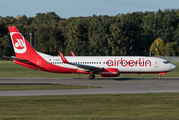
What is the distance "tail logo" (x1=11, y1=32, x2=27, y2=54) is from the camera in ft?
143

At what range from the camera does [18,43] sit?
144 ft

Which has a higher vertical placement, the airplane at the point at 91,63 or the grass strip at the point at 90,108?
the airplane at the point at 91,63

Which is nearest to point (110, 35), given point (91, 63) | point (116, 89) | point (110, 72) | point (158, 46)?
point (158, 46)

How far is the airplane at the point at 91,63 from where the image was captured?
42156 millimetres

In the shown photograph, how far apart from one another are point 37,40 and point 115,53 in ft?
138

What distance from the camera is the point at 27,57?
4378 centimetres

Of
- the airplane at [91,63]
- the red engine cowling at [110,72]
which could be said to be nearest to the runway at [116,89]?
the red engine cowling at [110,72]

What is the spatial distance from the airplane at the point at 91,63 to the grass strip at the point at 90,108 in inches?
745

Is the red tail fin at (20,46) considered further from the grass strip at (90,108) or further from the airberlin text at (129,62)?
the grass strip at (90,108)

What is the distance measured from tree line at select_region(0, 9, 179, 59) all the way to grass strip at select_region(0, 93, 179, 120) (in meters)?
84.7

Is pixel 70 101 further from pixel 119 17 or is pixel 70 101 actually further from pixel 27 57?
pixel 119 17

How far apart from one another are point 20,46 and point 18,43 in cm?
56

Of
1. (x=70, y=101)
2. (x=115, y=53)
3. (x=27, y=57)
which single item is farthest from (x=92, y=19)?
(x=70, y=101)

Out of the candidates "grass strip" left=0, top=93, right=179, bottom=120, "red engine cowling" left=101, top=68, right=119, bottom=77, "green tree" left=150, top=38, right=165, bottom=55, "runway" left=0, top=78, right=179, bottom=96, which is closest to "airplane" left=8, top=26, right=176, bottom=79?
"red engine cowling" left=101, top=68, right=119, bottom=77
